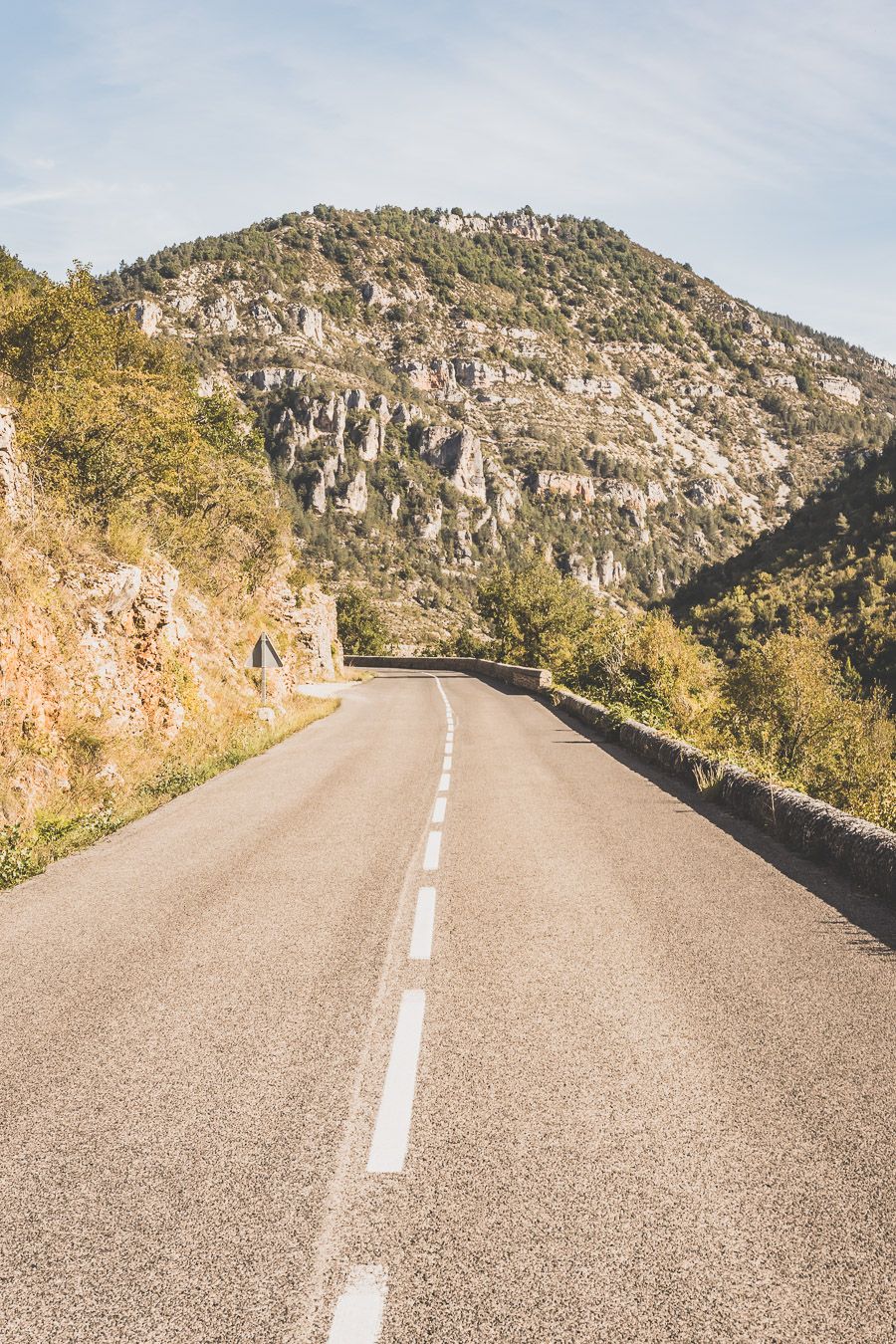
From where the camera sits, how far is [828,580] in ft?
168

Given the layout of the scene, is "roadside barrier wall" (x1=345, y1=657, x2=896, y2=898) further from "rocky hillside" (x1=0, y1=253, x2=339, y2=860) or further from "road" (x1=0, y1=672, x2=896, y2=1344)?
"rocky hillside" (x1=0, y1=253, x2=339, y2=860)

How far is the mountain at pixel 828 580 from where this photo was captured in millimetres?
41969

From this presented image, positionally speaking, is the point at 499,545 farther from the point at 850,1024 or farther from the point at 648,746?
the point at 850,1024

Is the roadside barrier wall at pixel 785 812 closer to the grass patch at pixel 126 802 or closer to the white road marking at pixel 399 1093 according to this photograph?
the white road marking at pixel 399 1093

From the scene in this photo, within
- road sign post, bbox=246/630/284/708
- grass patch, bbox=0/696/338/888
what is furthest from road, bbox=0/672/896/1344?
road sign post, bbox=246/630/284/708

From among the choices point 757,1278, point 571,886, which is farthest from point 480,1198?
point 571,886

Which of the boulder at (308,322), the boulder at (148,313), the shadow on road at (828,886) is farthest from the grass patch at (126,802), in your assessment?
the boulder at (308,322)

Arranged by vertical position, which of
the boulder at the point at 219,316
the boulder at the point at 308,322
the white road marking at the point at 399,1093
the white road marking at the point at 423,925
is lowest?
the white road marking at the point at 423,925

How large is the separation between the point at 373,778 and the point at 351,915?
634 cm

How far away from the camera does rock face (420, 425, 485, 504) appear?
541ft

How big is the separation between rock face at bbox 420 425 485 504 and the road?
162884mm

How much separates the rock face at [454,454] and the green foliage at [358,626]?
80649mm

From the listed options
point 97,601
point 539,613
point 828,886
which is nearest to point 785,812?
point 828,886

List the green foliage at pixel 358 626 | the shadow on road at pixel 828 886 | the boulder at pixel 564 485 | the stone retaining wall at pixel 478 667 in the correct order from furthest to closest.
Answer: the boulder at pixel 564 485 < the green foliage at pixel 358 626 < the stone retaining wall at pixel 478 667 < the shadow on road at pixel 828 886
